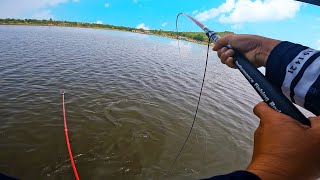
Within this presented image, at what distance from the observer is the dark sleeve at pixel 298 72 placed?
1851 mm

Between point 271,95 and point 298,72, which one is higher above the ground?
point 298,72

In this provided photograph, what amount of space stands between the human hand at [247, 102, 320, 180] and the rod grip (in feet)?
0.37

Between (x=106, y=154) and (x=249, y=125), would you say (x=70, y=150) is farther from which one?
(x=249, y=125)

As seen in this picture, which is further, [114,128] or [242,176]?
[114,128]

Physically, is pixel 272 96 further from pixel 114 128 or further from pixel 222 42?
pixel 114 128

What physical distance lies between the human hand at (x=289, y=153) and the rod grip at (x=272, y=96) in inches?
4.4

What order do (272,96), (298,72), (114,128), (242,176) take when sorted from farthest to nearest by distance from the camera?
(114,128), (298,72), (272,96), (242,176)

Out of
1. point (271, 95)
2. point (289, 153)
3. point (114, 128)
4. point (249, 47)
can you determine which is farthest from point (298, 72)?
point (114, 128)

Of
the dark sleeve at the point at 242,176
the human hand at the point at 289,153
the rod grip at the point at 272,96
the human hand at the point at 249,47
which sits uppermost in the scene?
the human hand at the point at 249,47

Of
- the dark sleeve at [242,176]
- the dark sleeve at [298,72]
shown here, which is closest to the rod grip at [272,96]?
the dark sleeve at [298,72]

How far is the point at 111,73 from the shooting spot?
733 inches

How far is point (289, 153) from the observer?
1.13 meters

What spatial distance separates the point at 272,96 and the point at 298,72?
0.61 metres

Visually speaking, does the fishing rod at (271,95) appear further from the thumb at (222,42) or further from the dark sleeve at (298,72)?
the thumb at (222,42)
